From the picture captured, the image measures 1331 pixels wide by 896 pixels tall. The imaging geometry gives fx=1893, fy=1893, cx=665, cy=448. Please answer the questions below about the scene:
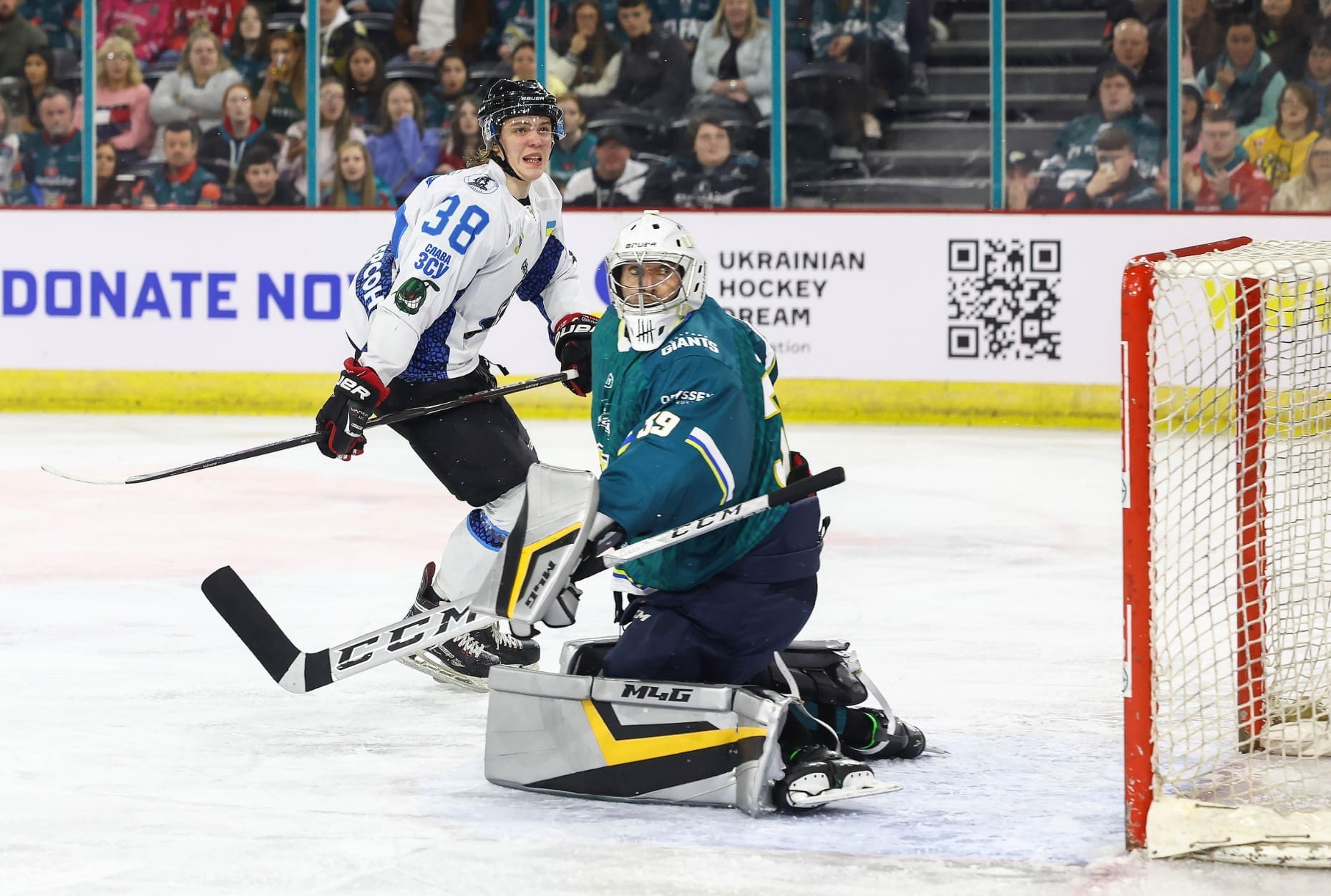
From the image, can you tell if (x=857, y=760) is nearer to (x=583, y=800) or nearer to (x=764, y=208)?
(x=583, y=800)

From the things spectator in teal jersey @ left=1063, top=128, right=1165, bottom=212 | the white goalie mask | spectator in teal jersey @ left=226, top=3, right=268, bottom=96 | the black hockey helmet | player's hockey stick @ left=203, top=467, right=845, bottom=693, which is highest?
spectator in teal jersey @ left=226, top=3, right=268, bottom=96

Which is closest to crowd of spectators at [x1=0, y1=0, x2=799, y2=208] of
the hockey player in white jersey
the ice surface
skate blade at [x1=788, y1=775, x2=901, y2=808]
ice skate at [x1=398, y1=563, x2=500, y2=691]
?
the ice surface

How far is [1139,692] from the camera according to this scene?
98.6 inches

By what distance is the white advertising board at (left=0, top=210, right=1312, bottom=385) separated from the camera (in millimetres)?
7895

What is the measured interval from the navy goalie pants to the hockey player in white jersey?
2.22 ft

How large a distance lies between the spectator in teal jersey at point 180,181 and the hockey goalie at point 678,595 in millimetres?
5940

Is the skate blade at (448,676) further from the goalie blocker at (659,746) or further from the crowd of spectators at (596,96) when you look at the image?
the crowd of spectators at (596,96)

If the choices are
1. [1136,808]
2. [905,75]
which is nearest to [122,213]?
[905,75]

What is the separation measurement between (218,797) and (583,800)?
55 centimetres

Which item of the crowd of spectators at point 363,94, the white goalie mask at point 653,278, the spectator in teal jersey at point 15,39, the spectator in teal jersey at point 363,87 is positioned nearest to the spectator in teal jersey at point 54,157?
the crowd of spectators at point 363,94

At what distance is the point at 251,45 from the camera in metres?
8.63

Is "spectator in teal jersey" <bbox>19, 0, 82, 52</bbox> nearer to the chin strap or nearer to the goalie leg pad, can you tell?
the chin strap

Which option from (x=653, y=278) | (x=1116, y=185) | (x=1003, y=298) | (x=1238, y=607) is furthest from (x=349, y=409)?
(x=1116, y=185)

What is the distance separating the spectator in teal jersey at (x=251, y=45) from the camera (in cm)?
863
